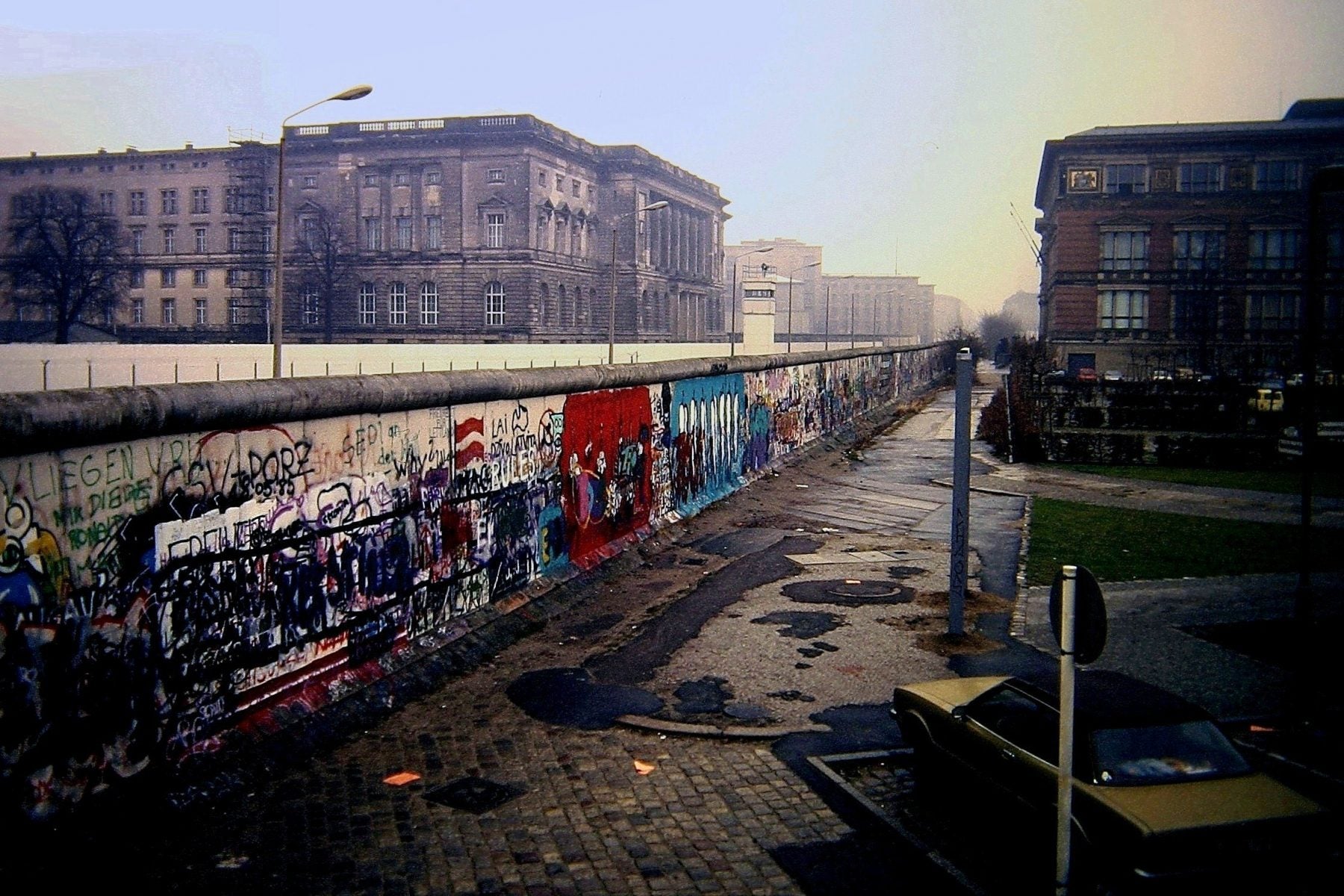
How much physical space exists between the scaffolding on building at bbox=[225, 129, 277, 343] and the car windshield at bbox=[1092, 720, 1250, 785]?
264ft

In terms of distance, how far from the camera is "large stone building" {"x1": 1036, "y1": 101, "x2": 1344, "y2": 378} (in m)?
64.5

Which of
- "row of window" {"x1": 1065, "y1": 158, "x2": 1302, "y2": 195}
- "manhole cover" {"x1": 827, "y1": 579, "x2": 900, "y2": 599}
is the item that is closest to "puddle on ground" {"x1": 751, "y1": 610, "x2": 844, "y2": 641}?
"manhole cover" {"x1": 827, "y1": 579, "x2": 900, "y2": 599}

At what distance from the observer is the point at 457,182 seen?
3371 inches

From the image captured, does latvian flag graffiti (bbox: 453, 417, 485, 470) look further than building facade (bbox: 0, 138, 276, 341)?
No

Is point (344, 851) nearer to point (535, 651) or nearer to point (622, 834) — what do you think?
point (622, 834)

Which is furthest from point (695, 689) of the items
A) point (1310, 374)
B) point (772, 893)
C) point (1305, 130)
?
point (1305, 130)

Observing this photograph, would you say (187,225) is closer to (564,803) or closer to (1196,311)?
(1196,311)

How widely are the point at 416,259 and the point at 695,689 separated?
262 ft

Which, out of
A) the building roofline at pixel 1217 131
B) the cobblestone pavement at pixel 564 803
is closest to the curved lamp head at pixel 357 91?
the cobblestone pavement at pixel 564 803

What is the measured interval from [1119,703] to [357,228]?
86367 millimetres

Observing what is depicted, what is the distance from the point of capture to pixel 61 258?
7106cm

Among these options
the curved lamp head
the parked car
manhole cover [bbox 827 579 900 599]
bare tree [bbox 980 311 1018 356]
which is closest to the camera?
the parked car

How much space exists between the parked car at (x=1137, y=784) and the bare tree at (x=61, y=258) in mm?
71180

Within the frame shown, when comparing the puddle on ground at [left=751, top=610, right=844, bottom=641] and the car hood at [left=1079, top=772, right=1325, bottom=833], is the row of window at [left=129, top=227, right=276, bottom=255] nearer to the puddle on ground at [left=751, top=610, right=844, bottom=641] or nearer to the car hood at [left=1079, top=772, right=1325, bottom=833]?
the puddle on ground at [left=751, top=610, right=844, bottom=641]
